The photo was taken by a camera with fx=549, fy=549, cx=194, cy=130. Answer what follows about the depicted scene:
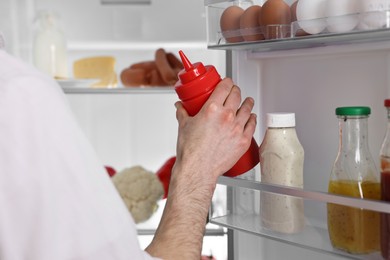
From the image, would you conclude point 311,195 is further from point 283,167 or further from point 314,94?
point 314,94

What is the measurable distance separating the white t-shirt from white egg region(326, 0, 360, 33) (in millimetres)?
419

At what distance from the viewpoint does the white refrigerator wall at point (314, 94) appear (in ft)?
3.18

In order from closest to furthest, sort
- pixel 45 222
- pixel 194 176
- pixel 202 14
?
pixel 45 222, pixel 194 176, pixel 202 14

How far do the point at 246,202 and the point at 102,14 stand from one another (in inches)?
53.4

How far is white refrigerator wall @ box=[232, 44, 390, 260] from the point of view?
968mm

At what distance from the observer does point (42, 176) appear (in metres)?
0.61

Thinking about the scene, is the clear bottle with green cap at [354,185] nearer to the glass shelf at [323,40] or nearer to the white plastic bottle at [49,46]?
the glass shelf at [323,40]

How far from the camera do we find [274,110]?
115 cm

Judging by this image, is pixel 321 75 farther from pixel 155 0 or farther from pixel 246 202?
pixel 155 0

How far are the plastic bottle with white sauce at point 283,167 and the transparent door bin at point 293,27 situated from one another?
0.47ft

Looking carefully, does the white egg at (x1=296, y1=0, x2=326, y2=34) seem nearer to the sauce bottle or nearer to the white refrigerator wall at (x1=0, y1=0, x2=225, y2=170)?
the sauce bottle

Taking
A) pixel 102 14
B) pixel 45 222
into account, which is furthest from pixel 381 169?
pixel 102 14

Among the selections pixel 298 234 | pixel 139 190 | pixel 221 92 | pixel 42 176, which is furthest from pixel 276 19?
pixel 139 190

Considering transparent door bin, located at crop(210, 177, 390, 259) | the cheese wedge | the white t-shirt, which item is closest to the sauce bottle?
transparent door bin, located at crop(210, 177, 390, 259)
